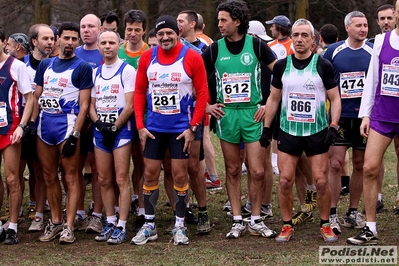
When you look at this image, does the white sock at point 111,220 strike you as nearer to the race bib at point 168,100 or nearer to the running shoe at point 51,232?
the running shoe at point 51,232

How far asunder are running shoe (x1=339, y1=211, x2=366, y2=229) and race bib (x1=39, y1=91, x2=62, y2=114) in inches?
135

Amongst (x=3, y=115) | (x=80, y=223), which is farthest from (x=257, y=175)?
(x=3, y=115)

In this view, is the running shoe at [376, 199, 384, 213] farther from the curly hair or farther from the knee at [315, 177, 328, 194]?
the curly hair

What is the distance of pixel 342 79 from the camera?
26.8 ft

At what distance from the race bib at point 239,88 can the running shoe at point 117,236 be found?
1.79 m

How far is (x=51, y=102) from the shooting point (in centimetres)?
781

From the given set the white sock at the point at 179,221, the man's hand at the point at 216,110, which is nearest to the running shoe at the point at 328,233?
the white sock at the point at 179,221

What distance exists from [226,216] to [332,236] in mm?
1917

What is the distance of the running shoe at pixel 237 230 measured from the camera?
7.79 m

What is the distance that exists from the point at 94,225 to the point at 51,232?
524 mm

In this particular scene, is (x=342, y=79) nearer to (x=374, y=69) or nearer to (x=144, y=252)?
(x=374, y=69)

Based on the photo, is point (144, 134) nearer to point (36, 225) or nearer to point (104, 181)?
point (104, 181)

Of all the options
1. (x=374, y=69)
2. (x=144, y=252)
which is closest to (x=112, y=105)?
(x=144, y=252)

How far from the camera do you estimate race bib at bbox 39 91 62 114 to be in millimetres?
7781
